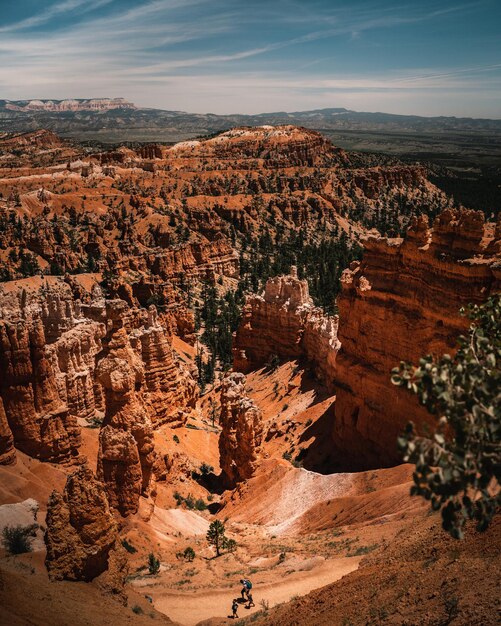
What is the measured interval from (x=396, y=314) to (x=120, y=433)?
11.9m

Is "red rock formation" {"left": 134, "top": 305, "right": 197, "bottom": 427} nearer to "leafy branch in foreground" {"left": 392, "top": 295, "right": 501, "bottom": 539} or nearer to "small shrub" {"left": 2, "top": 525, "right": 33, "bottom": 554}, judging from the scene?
"small shrub" {"left": 2, "top": 525, "right": 33, "bottom": 554}

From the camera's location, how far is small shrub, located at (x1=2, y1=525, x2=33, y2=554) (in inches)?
441

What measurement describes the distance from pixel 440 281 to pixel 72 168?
121 meters

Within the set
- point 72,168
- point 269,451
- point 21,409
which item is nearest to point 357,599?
point 21,409

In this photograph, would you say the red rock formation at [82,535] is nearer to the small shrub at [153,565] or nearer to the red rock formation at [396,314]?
the small shrub at [153,565]

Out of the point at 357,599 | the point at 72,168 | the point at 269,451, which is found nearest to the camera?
the point at 357,599

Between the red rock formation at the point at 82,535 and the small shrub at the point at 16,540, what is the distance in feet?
1.48

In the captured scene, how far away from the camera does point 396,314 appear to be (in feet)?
73.8

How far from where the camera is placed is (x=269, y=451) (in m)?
29.8

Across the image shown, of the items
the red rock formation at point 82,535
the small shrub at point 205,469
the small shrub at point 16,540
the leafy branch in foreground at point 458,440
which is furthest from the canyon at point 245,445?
the leafy branch in foreground at point 458,440

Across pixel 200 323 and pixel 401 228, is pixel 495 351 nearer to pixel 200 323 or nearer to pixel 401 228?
pixel 200 323

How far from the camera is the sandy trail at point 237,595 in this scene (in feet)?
44.1

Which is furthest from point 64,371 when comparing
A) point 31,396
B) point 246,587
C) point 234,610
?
point 234,610

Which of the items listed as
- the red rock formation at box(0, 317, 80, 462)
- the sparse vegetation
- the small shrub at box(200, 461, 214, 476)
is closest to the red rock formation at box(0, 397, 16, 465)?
the red rock formation at box(0, 317, 80, 462)
